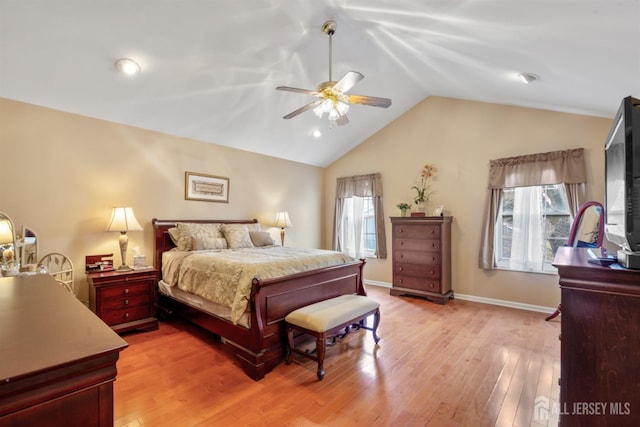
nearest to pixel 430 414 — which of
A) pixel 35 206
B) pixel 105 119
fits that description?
pixel 35 206

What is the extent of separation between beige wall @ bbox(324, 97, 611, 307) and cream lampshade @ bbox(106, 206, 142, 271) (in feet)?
13.1

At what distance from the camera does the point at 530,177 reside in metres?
3.99

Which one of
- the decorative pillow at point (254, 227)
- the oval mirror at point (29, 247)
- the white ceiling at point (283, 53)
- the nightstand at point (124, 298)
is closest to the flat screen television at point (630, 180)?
the white ceiling at point (283, 53)

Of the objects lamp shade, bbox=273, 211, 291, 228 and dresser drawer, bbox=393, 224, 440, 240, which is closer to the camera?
dresser drawer, bbox=393, 224, 440, 240

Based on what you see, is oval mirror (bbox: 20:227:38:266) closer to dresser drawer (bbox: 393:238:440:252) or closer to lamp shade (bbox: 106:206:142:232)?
lamp shade (bbox: 106:206:142:232)

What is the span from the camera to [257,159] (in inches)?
205

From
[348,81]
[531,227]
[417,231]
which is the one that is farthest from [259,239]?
[531,227]

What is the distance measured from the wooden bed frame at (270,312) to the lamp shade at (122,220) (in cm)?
107

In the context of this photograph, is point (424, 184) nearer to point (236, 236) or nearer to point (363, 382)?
point (236, 236)

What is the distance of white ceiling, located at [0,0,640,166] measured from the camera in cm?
208

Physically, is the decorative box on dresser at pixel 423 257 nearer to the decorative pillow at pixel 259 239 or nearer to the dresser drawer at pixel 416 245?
the dresser drawer at pixel 416 245

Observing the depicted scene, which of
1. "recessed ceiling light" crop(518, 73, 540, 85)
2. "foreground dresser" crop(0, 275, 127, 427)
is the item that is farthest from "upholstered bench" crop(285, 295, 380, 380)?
"recessed ceiling light" crop(518, 73, 540, 85)

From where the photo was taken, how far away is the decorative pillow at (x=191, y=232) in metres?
3.77

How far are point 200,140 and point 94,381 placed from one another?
423 centimetres
